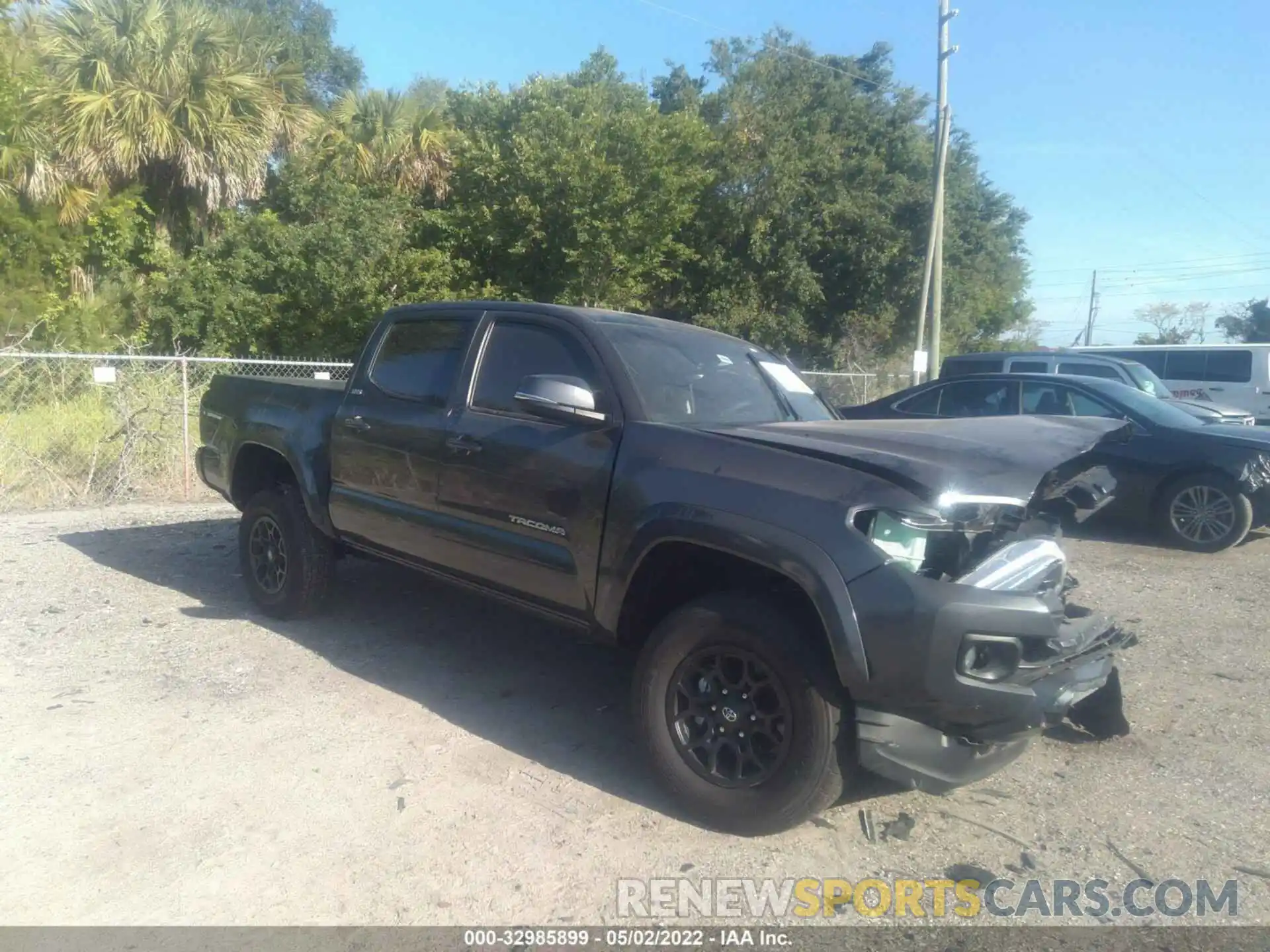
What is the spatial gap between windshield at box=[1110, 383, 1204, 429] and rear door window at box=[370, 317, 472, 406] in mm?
6882

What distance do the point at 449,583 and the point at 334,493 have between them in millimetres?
1043

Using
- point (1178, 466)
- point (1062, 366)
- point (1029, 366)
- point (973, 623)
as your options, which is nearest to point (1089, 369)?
point (1062, 366)

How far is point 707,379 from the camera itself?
4895 mm

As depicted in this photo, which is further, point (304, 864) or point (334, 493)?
point (334, 493)

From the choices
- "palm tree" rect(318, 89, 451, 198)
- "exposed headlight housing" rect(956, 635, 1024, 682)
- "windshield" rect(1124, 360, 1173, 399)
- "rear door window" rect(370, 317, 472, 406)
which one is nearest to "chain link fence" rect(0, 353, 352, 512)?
"rear door window" rect(370, 317, 472, 406)

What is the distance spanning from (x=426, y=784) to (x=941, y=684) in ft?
6.81

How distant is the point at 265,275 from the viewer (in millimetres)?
18000

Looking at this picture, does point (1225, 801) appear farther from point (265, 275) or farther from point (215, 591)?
point (265, 275)

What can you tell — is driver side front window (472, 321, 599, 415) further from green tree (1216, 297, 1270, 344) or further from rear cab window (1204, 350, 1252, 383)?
green tree (1216, 297, 1270, 344)

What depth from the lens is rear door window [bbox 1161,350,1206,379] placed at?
1873 centimetres

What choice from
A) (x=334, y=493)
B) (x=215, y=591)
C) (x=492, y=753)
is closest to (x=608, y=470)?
(x=492, y=753)

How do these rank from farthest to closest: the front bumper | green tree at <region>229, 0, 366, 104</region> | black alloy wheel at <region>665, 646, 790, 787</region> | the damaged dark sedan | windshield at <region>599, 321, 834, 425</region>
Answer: green tree at <region>229, 0, 366, 104</region> < the damaged dark sedan < windshield at <region>599, 321, 834, 425</region> < black alloy wheel at <region>665, 646, 790, 787</region> < the front bumper

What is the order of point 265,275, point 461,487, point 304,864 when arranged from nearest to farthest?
point 304,864, point 461,487, point 265,275

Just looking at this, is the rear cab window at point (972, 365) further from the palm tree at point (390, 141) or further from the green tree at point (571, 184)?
the palm tree at point (390, 141)
